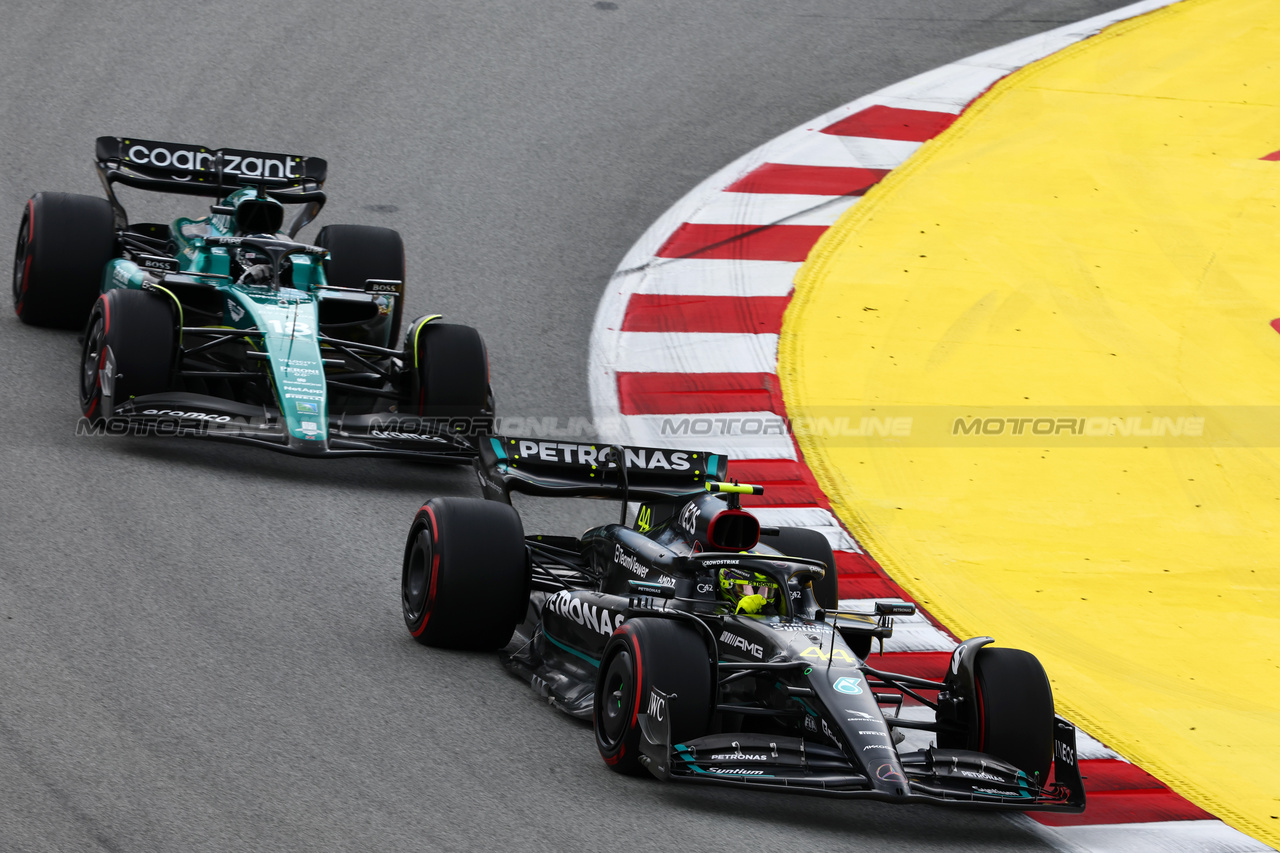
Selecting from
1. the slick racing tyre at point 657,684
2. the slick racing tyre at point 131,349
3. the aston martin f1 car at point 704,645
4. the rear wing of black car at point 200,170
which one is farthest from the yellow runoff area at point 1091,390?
the slick racing tyre at point 131,349

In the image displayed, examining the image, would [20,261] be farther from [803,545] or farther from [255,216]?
[803,545]

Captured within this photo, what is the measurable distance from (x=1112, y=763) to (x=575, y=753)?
2630 millimetres

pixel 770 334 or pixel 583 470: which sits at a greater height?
pixel 770 334

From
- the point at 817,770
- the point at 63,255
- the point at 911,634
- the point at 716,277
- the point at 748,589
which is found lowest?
the point at 817,770

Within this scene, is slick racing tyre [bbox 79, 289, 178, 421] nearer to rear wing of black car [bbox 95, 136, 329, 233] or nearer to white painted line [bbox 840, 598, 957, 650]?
rear wing of black car [bbox 95, 136, 329, 233]

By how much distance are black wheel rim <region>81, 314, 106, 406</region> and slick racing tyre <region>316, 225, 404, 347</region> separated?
80.5 inches

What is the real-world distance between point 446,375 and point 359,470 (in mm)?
794

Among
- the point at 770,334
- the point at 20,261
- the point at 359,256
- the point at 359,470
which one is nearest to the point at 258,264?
the point at 359,256

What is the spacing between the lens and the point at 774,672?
263 inches

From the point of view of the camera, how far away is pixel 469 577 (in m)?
7.62

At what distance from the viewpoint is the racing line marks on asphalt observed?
7426mm

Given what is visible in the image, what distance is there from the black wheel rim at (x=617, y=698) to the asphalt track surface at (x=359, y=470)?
0.16 m

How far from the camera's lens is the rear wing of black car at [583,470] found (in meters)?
8.43

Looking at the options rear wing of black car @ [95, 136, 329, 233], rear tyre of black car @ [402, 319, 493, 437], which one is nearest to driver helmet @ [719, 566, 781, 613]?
rear tyre of black car @ [402, 319, 493, 437]
